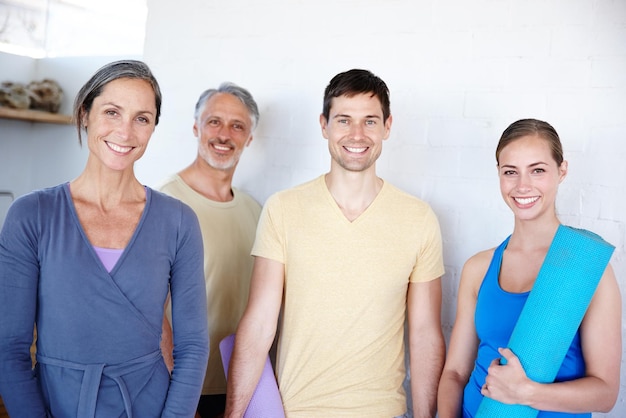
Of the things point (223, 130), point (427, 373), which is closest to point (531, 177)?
point (427, 373)

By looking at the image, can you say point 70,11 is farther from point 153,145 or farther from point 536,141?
point 536,141

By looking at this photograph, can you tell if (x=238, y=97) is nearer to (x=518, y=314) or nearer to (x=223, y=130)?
(x=223, y=130)

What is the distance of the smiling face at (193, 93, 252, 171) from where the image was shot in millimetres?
2752

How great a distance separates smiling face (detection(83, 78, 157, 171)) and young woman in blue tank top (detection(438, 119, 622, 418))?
1033mm

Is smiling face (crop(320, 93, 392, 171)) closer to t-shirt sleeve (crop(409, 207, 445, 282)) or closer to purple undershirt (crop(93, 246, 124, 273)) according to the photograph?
t-shirt sleeve (crop(409, 207, 445, 282))

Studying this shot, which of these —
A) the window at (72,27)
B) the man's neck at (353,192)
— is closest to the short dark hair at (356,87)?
the man's neck at (353,192)

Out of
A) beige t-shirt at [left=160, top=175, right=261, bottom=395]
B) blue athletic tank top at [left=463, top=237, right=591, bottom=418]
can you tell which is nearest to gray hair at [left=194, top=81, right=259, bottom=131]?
beige t-shirt at [left=160, top=175, right=261, bottom=395]

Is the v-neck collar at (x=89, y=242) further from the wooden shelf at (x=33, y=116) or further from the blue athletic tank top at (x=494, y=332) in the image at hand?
the wooden shelf at (x=33, y=116)

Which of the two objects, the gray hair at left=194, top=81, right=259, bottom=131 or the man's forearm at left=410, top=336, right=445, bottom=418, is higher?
the gray hair at left=194, top=81, right=259, bottom=131

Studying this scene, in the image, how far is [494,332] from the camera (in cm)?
186

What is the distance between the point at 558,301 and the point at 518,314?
23 cm

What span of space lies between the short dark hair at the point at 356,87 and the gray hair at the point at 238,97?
0.58 metres

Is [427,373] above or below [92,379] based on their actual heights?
below

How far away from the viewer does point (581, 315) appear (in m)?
1.61
